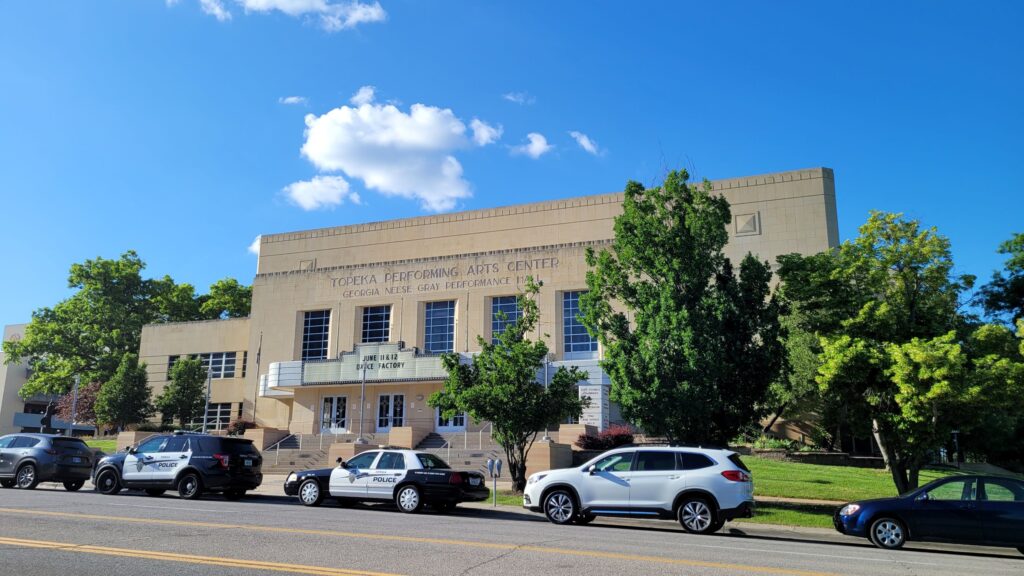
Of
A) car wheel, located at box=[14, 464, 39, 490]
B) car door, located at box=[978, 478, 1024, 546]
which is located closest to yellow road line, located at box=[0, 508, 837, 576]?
car door, located at box=[978, 478, 1024, 546]

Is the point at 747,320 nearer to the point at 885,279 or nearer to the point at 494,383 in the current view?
the point at 885,279

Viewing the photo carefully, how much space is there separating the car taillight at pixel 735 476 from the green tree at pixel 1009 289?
2583cm

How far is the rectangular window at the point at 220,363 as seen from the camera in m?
45.9

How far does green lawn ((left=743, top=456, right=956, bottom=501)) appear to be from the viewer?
20047mm

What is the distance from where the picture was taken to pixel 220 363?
4644 centimetres

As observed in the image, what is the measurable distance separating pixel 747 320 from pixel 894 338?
11.3 feet

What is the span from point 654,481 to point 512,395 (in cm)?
698

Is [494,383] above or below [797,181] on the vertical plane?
below

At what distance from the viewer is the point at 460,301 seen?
39.0 metres

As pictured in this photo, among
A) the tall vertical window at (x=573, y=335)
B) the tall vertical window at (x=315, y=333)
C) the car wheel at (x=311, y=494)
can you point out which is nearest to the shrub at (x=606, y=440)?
the tall vertical window at (x=573, y=335)

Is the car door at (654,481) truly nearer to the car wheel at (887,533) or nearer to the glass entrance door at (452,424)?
the car wheel at (887,533)

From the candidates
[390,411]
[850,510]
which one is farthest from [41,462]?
[850,510]

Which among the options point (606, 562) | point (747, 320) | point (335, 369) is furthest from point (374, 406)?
point (606, 562)

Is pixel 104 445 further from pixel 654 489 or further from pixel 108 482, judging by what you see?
pixel 654 489
